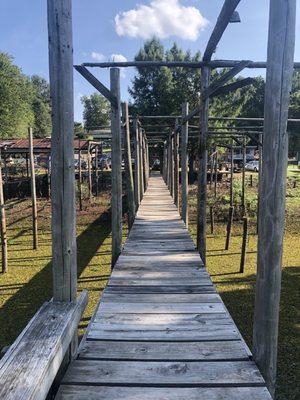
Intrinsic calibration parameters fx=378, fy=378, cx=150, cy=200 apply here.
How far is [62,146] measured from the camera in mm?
2600

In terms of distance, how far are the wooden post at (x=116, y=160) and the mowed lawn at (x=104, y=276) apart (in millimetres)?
1645

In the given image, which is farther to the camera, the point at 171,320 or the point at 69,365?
the point at 171,320

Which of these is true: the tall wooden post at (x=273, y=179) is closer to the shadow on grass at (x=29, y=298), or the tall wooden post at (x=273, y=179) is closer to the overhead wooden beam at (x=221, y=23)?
the overhead wooden beam at (x=221, y=23)

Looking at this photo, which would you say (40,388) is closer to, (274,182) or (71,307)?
(71,307)

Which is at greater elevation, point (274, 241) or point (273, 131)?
point (273, 131)

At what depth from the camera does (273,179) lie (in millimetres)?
2535

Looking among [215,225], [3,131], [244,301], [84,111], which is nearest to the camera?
[244,301]

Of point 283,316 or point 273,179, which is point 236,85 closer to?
point 273,179

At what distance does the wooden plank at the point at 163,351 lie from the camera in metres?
2.84

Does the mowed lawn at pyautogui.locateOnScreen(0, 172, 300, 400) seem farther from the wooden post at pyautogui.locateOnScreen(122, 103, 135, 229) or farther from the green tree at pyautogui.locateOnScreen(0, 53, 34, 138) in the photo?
the green tree at pyautogui.locateOnScreen(0, 53, 34, 138)

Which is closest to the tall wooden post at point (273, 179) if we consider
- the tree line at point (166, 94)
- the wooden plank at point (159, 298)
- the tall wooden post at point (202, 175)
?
the wooden plank at point (159, 298)

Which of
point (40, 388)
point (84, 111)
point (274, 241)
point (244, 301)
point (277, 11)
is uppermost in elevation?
point (84, 111)

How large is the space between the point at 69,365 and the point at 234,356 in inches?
47.9

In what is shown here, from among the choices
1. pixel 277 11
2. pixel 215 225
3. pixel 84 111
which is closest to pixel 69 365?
pixel 277 11
